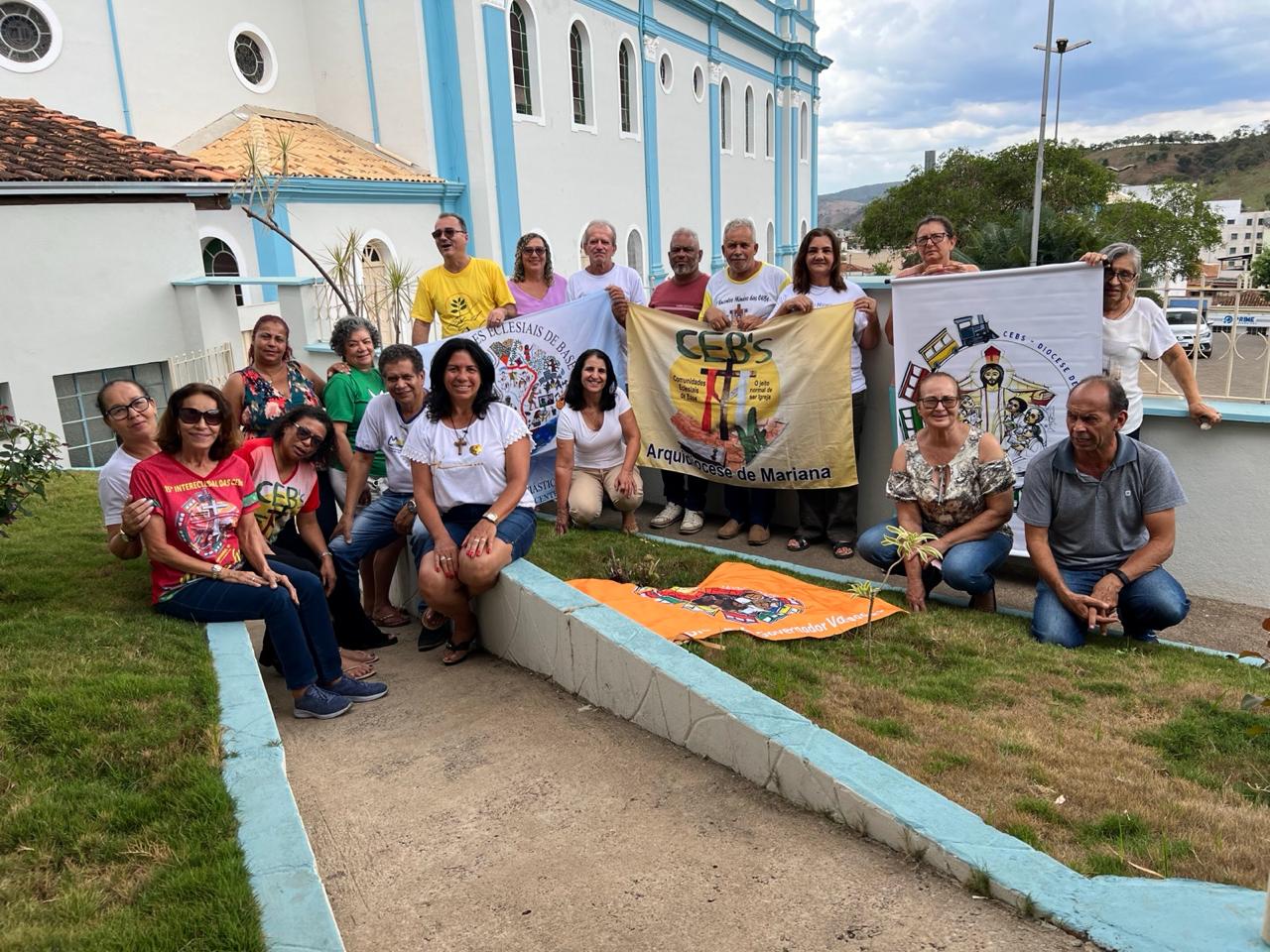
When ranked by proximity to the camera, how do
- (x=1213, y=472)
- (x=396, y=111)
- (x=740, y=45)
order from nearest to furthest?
(x=1213, y=472)
(x=396, y=111)
(x=740, y=45)

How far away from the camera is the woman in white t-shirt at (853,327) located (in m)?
6.43

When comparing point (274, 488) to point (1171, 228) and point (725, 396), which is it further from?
point (1171, 228)

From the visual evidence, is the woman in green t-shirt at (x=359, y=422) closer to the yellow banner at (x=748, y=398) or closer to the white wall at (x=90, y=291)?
the yellow banner at (x=748, y=398)

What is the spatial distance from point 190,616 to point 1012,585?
503 centimetres

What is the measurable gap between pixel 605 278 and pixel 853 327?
2.10m

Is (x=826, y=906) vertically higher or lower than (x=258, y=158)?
lower

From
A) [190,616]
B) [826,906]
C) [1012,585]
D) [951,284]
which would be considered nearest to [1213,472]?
[1012,585]

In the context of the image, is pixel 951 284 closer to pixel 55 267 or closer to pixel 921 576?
pixel 921 576

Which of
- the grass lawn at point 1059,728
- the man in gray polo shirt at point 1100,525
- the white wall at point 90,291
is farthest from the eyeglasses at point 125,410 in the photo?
the white wall at point 90,291

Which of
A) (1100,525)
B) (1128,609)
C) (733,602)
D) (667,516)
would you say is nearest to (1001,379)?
(1100,525)

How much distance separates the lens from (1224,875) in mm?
2518

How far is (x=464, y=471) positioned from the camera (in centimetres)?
504

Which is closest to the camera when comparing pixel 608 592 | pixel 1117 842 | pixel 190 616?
pixel 1117 842

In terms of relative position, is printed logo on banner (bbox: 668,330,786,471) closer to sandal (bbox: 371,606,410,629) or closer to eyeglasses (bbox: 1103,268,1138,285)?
eyeglasses (bbox: 1103,268,1138,285)
